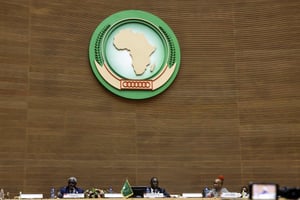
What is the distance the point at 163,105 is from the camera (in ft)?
35.1

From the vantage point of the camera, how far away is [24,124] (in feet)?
32.0

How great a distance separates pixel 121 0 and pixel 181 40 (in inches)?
61.3

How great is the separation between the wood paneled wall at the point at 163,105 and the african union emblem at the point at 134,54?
0.18 metres

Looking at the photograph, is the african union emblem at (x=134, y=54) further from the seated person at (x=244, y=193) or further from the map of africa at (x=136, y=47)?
the seated person at (x=244, y=193)

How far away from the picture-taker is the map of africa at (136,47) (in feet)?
34.9

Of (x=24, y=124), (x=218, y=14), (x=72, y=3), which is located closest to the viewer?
(x=24, y=124)

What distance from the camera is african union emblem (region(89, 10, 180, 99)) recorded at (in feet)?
34.3

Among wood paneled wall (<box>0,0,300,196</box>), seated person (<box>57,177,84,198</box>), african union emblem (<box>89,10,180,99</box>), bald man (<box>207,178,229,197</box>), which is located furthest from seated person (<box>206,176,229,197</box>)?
african union emblem (<box>89,10,180,99</box>)

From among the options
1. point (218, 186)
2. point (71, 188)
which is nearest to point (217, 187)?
point (218, 186)

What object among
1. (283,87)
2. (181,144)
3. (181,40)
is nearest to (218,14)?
(181,40)

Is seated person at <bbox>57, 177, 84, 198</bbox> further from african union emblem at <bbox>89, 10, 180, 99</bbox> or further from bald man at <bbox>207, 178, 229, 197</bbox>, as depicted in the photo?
bald man at <bbox>207, 178, 229, 197</bbox>

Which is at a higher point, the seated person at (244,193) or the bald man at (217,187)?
the bald man at (217,187)

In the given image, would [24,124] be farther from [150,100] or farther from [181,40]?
[181,40]

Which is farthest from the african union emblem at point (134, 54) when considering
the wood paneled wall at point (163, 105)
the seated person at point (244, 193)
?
the seated person at point (244, 193)
